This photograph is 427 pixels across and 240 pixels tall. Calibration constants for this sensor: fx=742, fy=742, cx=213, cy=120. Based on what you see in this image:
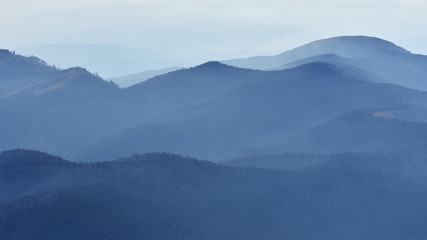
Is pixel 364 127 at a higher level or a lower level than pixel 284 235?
higher

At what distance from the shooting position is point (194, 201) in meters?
125

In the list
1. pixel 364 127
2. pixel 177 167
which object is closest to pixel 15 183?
pixel 177 167

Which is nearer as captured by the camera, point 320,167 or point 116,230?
point 116,230

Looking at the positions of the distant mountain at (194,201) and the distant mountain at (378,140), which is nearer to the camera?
the distant mountain at (194,201)

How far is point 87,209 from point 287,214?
1449 inches

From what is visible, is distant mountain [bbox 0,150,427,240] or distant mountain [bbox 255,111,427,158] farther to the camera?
distant mountain [bbox 255,111,427,158]

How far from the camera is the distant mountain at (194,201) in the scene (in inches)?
4181

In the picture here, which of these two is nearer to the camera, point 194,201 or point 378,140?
point 194,201

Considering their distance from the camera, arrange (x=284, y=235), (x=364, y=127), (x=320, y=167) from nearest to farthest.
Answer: (x=284, y=235)
(x=320, y=167)
(x=364, y=127)

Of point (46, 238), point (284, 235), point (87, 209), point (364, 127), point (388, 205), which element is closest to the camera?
point (46, 238)

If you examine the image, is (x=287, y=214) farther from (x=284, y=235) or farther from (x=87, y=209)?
(x=87, y=209)

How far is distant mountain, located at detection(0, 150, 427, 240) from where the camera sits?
348ft

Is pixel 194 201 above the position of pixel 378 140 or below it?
below

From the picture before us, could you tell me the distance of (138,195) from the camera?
12219cm
